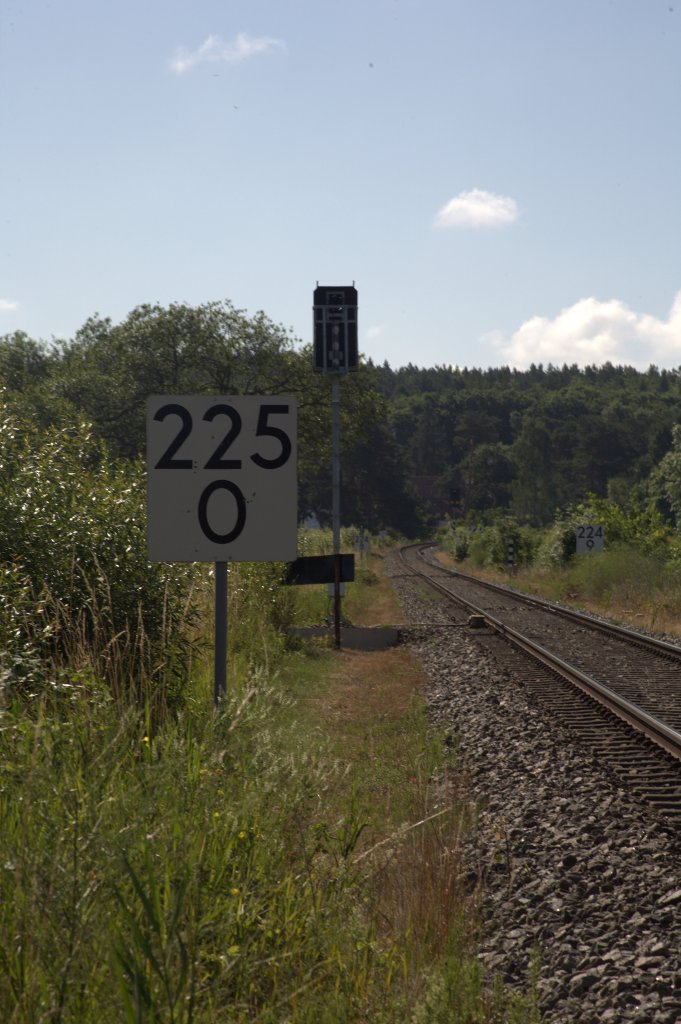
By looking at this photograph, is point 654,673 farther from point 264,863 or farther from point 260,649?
point 264,863

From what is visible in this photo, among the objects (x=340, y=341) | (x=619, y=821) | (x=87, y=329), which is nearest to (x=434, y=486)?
(x=87, y=329)

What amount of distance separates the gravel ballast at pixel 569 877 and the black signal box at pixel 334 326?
8.92 m

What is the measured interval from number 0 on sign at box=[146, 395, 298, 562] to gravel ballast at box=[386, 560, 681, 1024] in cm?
202

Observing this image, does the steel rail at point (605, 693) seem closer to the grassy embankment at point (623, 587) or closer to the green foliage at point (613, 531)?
the grassy embankment at point (623, 587)

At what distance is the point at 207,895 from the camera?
3.31 metres

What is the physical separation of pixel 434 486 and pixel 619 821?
14675cm

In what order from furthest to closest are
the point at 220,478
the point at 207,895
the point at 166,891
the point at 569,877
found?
the point at 569,877
the point at 220,478
the point at 207,895
the point at 166,891

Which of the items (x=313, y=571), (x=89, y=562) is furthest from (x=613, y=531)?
(x=89, y=562)

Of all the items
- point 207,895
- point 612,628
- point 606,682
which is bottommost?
point 612,628

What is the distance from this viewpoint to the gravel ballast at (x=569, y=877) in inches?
161

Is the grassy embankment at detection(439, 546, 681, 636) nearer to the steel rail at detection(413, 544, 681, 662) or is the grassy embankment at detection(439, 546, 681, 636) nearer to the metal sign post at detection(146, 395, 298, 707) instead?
the steel rail at detection(413, 544, 681, 662)

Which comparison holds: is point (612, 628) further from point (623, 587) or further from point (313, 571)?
point (623, 587)

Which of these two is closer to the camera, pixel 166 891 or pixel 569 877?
pixel 166 891

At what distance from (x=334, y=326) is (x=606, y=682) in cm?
800
